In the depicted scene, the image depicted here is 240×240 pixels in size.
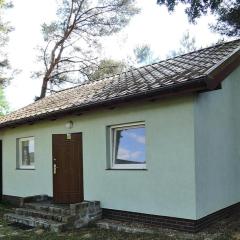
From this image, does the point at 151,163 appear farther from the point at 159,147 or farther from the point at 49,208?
the point at 49,208

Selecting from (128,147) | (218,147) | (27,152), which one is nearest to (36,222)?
(128,147)

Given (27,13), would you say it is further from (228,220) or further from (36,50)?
(228,220)

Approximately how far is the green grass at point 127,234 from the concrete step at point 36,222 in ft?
0.62

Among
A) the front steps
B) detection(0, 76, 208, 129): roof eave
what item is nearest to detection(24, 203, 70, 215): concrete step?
the front steps

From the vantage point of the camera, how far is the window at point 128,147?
9.16 m

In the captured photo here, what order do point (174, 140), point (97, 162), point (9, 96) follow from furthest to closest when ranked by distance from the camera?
point (9, 96) → point (97, 162) → point (174, 140)

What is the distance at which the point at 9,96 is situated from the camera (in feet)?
124

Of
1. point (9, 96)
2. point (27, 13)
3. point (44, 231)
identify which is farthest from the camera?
point (9, 96)

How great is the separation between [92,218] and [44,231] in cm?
123

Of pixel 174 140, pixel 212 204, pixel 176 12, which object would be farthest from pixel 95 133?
pixel 176 12

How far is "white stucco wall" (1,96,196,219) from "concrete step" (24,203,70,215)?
792mm

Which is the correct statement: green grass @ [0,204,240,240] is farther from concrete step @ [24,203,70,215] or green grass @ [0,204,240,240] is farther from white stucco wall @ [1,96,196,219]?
concrete step @ [24,203,70,215]

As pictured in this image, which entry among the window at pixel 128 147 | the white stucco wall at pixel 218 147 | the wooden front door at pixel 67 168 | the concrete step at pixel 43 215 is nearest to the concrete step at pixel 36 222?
the concrete step at pixel 43 215

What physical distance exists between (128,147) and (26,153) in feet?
17.5
